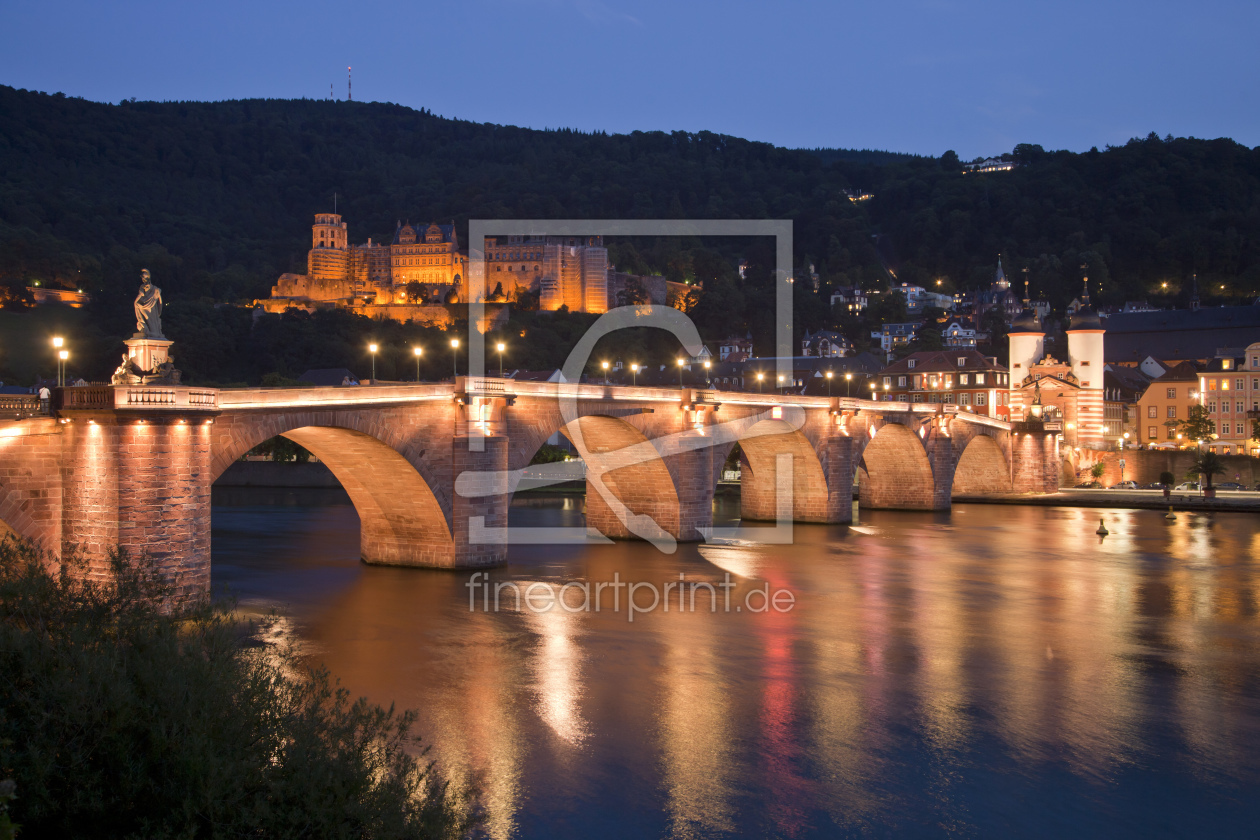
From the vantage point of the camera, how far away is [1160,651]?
21.8 m

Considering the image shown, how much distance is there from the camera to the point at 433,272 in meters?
146

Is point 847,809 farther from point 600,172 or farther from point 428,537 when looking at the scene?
point 600,172

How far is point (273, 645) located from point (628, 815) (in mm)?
10299

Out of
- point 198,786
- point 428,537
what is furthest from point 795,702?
point 428,537

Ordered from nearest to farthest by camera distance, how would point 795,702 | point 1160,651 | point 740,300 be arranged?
point 795,702, point 1160,651, point 740,300

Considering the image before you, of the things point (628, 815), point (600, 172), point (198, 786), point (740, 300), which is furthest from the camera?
point (600, 172)

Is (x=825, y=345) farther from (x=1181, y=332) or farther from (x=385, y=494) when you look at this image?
(x=385, y=494)

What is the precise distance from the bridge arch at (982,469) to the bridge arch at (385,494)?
135 ft

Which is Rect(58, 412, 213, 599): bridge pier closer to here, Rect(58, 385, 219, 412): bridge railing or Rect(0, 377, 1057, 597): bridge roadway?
Rect(0, 377, 1057, 597): bridge roadway

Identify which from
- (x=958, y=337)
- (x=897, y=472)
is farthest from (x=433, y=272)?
(x=897, y=472)

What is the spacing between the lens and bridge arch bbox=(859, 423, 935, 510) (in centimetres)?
5469

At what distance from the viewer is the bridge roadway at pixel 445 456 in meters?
19.5

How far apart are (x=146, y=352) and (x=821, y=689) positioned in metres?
14.4

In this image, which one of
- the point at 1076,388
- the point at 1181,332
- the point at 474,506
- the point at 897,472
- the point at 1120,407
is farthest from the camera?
the point at 1181,332
